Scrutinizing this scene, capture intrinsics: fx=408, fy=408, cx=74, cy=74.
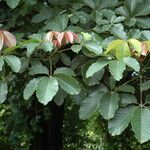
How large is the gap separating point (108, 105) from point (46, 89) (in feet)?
0.88

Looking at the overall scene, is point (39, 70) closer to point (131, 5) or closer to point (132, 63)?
point (132, 63)

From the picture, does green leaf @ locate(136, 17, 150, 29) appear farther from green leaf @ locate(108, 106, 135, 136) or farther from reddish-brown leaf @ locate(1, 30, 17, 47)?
reddish-brown leaf @ locate(1, 30, 17, 47)

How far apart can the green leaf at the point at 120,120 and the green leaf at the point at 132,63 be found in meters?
0.19

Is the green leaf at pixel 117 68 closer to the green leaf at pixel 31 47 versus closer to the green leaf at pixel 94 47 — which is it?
the green leaf at pixel 94 47

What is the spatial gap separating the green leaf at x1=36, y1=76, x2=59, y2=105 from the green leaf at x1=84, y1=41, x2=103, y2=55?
20 centimetres

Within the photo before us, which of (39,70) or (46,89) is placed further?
(39,70)

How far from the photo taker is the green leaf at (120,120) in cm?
160

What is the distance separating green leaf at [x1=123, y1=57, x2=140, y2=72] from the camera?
1.54 metres

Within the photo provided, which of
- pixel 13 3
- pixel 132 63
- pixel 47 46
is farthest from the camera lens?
pixel 13 3

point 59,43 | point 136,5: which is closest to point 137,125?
point 59,43

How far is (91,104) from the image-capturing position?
171cm

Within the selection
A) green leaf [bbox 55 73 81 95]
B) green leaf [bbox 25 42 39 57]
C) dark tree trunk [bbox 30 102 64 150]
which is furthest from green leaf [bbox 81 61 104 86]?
dark tree trunk [bbox 30 102 64 150]

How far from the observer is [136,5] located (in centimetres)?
204

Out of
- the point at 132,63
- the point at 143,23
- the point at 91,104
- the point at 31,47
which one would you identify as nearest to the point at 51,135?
the point at 143,23
